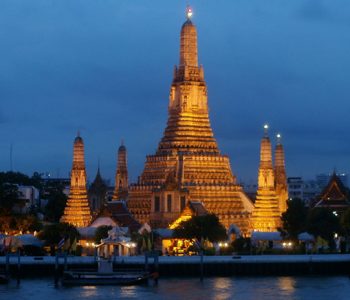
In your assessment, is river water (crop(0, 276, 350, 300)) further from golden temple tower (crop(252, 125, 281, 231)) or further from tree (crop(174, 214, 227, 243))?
golden temple tower (crop(252, 125, 281, 231))

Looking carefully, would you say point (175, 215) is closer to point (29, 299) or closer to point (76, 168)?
point (76, 168)

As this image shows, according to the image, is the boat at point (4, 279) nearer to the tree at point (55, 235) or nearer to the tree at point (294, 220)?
the tree at point (55, 235)

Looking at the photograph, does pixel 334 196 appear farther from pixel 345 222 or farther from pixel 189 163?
pixel 345 222

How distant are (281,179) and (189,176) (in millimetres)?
12342

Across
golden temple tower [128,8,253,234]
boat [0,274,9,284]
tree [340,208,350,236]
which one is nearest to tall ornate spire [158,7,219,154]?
golden temple tower [128,8,253,234]

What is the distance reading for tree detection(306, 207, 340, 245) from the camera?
9238cm

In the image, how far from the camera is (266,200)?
10362 centimetres

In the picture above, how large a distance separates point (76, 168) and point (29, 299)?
140 feet

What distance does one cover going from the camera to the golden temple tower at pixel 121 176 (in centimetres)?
11406

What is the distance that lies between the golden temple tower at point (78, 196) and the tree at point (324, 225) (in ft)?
68.8

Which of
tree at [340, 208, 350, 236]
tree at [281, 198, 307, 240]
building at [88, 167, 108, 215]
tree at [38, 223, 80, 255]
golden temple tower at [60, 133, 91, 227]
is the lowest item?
tree at [38, 223, 80, 255]

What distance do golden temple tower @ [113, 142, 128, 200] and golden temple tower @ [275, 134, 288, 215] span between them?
14722mm

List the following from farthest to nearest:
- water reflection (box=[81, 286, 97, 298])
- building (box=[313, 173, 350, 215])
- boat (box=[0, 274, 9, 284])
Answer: building (box=[313, 173, 350, 215]) → boat (box=[0, 274, 9, 284]) → water reflection (box=[81, 286, 97, 298])

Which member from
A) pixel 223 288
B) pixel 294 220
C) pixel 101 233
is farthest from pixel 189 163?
pixel 223 288
